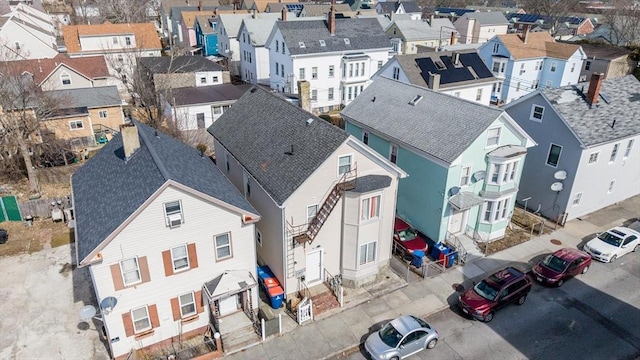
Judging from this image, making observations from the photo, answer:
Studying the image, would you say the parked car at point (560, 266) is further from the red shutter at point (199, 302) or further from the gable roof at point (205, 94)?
the gable roof at point (205, 94)

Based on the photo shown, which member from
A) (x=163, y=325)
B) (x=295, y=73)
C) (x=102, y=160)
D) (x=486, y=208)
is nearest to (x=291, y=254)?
(x=163, y=325)

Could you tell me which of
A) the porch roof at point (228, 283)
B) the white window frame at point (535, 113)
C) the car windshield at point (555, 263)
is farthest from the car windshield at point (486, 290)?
the white window frame at point (535, 113)

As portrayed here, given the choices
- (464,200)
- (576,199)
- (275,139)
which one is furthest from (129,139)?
(576,199)

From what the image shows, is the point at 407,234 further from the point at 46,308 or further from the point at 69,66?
the point at 69,66

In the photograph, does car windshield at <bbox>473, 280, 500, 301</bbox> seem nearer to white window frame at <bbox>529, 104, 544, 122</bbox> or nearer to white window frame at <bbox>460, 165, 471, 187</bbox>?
white window frame at <bbox>460, 165, 471, 187</bbox>

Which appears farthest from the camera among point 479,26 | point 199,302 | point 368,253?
point 479,26

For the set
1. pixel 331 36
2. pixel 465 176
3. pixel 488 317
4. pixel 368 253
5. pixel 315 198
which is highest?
pixel 331 36
